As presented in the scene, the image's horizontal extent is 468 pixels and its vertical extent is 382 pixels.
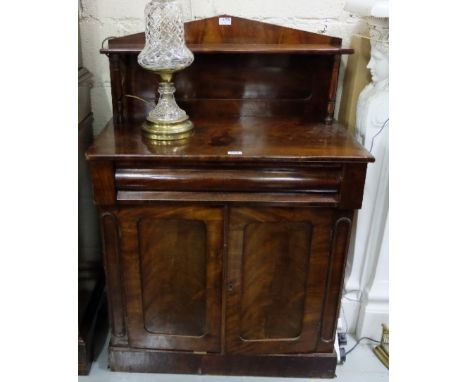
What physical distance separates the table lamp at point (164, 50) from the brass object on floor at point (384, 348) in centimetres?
97

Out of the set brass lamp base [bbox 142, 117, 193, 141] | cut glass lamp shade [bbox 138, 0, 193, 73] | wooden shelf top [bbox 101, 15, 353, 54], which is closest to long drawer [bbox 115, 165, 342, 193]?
brass lamp base [bbox 142, 117, 193, 141]

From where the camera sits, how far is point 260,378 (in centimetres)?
143

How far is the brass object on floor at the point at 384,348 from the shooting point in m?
1.51

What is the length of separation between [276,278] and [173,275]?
11.8 inches

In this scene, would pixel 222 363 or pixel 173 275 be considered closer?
pixel 173 275

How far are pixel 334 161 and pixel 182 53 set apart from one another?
1.63ft

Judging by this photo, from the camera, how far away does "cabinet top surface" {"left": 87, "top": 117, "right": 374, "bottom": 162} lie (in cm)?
109

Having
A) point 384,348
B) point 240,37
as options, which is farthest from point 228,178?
point 384,348

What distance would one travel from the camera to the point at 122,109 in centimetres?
136

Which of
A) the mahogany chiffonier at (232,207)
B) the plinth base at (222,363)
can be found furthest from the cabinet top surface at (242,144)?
the plinth base at (222,363)

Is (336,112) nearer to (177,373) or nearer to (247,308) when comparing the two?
(247,308)

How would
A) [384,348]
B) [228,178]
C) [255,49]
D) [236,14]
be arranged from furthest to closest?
[384,348], [236,14], [255,49], [228,178]

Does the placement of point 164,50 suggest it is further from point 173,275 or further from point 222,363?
point 222,363

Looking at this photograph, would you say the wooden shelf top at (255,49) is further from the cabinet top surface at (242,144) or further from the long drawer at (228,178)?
the long drawer at (228,178)
